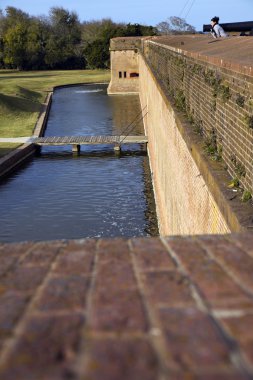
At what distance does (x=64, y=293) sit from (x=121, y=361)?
1.69 ft

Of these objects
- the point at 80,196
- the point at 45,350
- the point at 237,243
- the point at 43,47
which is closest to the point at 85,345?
the point at 45,350

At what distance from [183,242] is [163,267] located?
1.09 ft

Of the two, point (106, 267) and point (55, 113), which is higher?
point (106, 267)

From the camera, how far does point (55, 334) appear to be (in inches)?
56.1

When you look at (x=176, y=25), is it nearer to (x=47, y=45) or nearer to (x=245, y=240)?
(x=47, y=45)

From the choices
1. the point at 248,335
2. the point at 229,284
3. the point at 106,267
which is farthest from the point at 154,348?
the point at 106,267

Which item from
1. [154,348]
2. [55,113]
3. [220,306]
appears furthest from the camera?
[55,113]

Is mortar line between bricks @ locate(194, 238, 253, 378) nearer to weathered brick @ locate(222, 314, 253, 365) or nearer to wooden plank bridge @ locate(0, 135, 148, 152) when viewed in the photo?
weathered brick @ locate(222, 314, 253, 365)

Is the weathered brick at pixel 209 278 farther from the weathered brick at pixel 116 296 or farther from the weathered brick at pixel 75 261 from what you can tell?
the weathered brick at pixel 75 261

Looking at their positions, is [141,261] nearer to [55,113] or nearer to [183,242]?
[183,242]

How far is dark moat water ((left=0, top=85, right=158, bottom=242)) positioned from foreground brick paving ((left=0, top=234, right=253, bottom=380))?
11.2 metres

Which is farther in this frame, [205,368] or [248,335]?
[248,335]

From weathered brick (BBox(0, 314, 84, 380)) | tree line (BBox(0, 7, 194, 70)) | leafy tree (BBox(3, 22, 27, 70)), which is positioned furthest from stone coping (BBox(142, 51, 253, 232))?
leafy tree (BBox(3, 22, 27, 70))

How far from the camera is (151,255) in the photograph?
2.08 m
